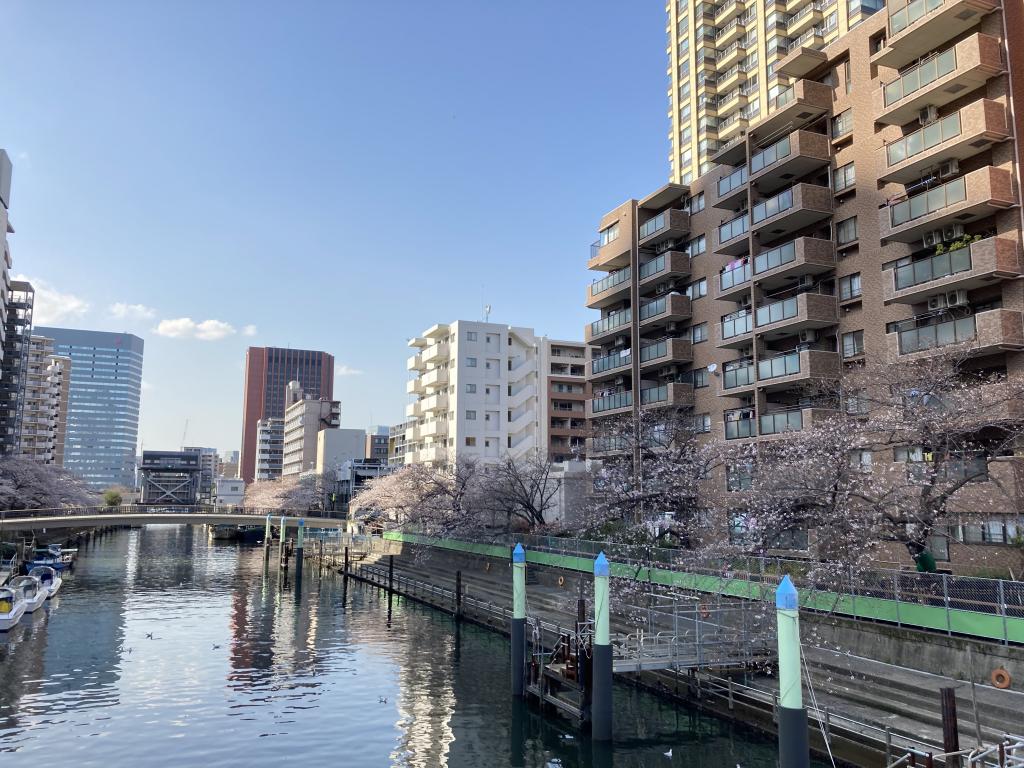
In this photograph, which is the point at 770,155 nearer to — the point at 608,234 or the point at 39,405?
the point at 608,234

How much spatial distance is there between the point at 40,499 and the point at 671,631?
81.4 metres

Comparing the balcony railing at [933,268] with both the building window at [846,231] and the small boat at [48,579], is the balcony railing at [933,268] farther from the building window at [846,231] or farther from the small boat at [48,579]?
the small boat at [48,579]

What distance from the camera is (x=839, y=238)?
38812 mm

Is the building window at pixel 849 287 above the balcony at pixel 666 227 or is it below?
below

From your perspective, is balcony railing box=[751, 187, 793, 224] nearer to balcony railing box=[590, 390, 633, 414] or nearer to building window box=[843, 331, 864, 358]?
building window box=[843, 331, 864, 358]

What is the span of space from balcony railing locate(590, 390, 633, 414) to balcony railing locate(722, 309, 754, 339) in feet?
32.8

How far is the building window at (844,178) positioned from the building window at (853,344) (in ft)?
24.6

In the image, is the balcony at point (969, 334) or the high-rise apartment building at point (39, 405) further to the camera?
the high-rise apartment building at point (39, 405)

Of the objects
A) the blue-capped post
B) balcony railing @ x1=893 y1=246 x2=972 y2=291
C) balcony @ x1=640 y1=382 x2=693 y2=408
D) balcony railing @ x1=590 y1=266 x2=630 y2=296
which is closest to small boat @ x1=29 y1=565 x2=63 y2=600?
balcony @ x1=640 y1=382 x2=693 y2=408

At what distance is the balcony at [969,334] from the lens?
2873 cm

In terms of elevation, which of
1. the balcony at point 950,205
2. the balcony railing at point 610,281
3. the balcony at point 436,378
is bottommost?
the balcony at point 950,205

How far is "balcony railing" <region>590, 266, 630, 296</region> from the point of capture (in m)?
55.2

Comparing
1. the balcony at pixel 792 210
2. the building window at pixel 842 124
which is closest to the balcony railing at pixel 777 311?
the balcony at pixel 792 210

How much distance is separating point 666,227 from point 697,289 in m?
4.72
